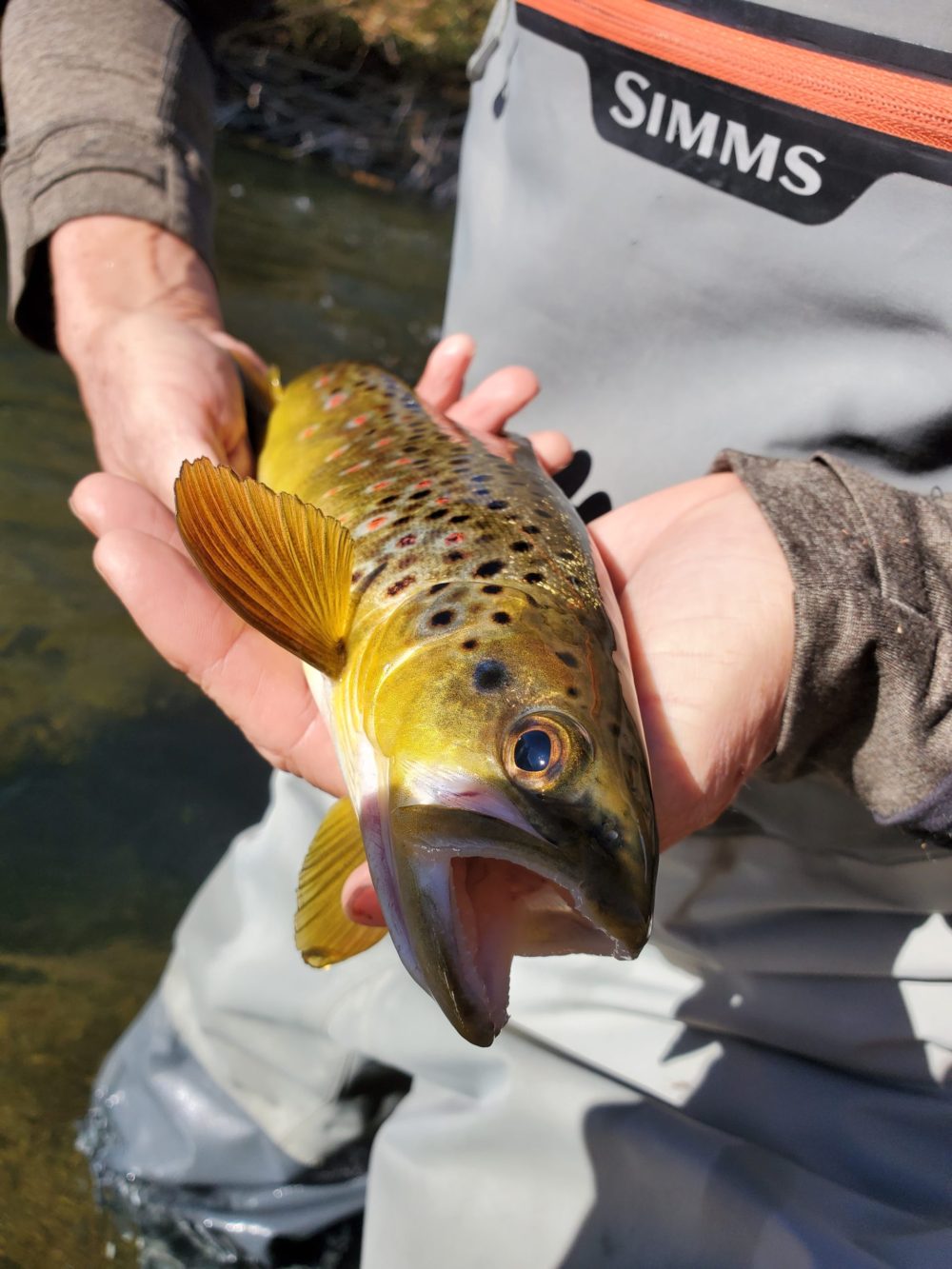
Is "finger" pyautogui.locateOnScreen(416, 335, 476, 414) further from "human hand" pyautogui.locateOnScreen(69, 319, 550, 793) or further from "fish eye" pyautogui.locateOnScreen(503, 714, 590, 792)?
"fish eye" pyautogui.locateOnScreen(503, 714, 590, 792)

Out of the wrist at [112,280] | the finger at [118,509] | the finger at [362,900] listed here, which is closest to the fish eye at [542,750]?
the finger at [362,900]

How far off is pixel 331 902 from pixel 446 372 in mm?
1707

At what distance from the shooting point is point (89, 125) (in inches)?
132

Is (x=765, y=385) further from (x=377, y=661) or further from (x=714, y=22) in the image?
(x=377, y=661)

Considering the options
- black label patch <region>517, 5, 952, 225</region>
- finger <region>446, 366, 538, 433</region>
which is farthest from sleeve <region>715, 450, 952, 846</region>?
finger <region>446, 366, 538, 433</region>

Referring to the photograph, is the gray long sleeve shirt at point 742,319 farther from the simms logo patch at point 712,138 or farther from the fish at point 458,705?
the fish at point 458,705

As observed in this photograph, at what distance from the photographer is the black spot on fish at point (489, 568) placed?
6.59 feet

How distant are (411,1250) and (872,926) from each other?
56.8 inches

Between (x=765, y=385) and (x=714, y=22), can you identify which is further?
(x=765, y=385)

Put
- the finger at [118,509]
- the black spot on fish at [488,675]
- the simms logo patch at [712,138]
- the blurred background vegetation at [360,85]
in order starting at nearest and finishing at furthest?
the black spot on fish at [488,675] → the simms logo patch at [712,138] → the finger at [118,509] → the blurred background vegetation at [360,85]

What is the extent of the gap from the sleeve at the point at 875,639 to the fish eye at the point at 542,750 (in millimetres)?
533

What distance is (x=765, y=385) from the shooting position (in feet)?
8.16

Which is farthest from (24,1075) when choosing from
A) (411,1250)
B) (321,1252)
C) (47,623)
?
(47,623)

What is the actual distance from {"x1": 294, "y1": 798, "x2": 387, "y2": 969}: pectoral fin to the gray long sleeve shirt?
0.87 metres
